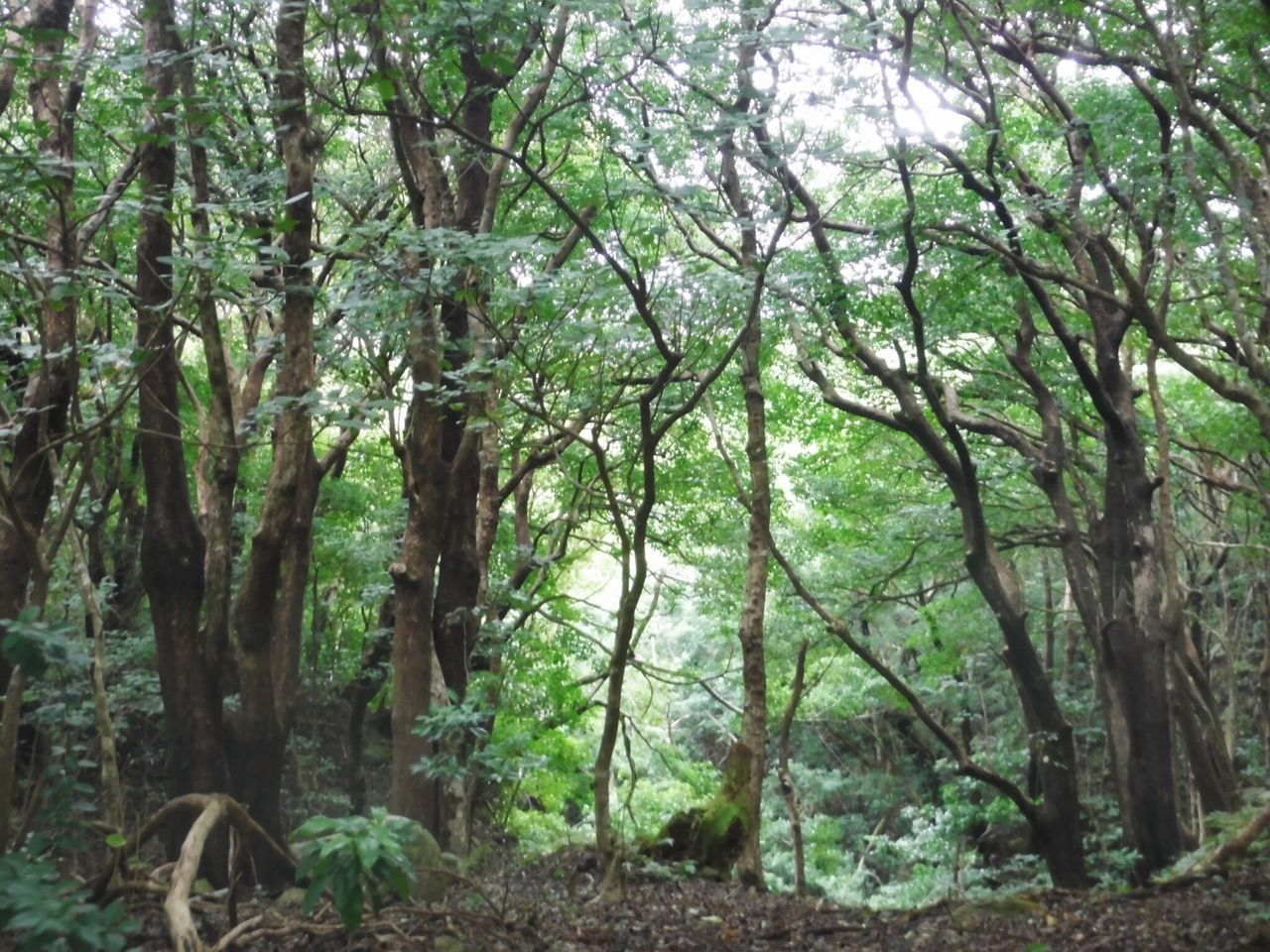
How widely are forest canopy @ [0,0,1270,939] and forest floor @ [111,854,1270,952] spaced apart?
0.55 m

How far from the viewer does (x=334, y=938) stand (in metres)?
4.98

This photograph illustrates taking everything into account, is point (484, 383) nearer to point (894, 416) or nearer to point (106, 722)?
point (106, 722)

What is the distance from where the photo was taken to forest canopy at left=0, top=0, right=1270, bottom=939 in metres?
6.00

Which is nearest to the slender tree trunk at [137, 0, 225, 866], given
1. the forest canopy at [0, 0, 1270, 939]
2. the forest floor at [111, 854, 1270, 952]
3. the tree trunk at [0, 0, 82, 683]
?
the forest canopy at [0, 0, 1270, 939]

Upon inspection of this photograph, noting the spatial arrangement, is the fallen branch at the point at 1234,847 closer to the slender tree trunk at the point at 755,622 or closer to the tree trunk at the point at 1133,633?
the tree trunk at the point at 1133,633

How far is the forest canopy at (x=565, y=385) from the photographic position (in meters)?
6.00

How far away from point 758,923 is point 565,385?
3.84 meters

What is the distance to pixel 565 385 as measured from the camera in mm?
8164

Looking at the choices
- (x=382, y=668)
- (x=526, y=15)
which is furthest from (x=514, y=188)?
(x=382, y=668)

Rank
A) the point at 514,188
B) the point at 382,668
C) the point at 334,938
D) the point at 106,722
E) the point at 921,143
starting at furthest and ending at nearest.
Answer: the point at 382,668
the point at 514,188
the point at 921,143
the point at 106,722
the point at 334,938

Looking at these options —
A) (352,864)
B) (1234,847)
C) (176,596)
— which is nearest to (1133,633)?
(1234,847)

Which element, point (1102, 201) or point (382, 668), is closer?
point (1102, 201)

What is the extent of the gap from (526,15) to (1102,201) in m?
6.35

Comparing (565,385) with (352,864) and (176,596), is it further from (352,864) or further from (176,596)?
(352,864)
